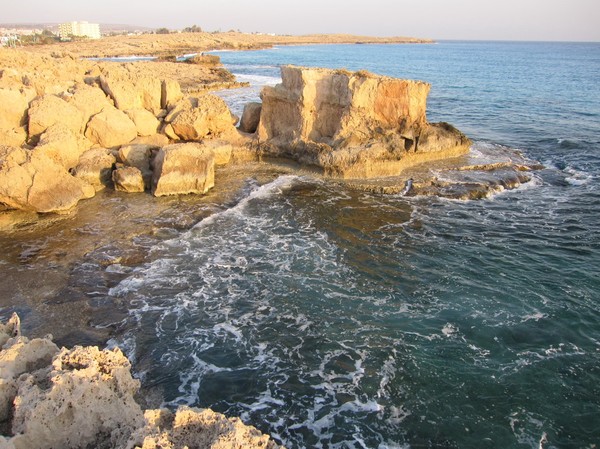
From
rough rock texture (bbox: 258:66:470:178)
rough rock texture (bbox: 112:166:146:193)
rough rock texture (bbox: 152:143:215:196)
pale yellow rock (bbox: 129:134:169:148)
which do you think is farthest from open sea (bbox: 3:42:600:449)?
pale yellow rock (bbox: 129:134:169:148)

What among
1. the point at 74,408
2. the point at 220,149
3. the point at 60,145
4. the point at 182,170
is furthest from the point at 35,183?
the point at 74,408

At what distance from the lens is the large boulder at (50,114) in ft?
60.9

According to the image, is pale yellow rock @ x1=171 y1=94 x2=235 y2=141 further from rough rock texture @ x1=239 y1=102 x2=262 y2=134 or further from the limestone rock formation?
the limestone rock formation

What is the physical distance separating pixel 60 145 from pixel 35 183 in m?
2.86

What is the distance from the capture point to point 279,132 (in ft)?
75.4

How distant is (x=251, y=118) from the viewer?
24391mm

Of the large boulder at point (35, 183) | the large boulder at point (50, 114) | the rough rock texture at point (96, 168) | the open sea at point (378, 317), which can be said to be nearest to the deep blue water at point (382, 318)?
the open sea at point (378, 317)

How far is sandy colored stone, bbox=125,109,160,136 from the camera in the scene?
21.3 metres

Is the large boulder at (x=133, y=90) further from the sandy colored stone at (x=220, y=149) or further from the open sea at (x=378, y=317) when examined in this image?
the open sea at (x=378, y=317)

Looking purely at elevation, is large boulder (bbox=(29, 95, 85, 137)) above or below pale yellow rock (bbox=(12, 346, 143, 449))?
above

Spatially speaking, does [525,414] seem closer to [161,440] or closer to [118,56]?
[161,440]

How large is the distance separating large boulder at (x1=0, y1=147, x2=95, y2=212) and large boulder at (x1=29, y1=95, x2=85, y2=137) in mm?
2746

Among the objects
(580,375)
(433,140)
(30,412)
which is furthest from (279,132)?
(30,412)

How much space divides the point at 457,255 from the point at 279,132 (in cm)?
1212
